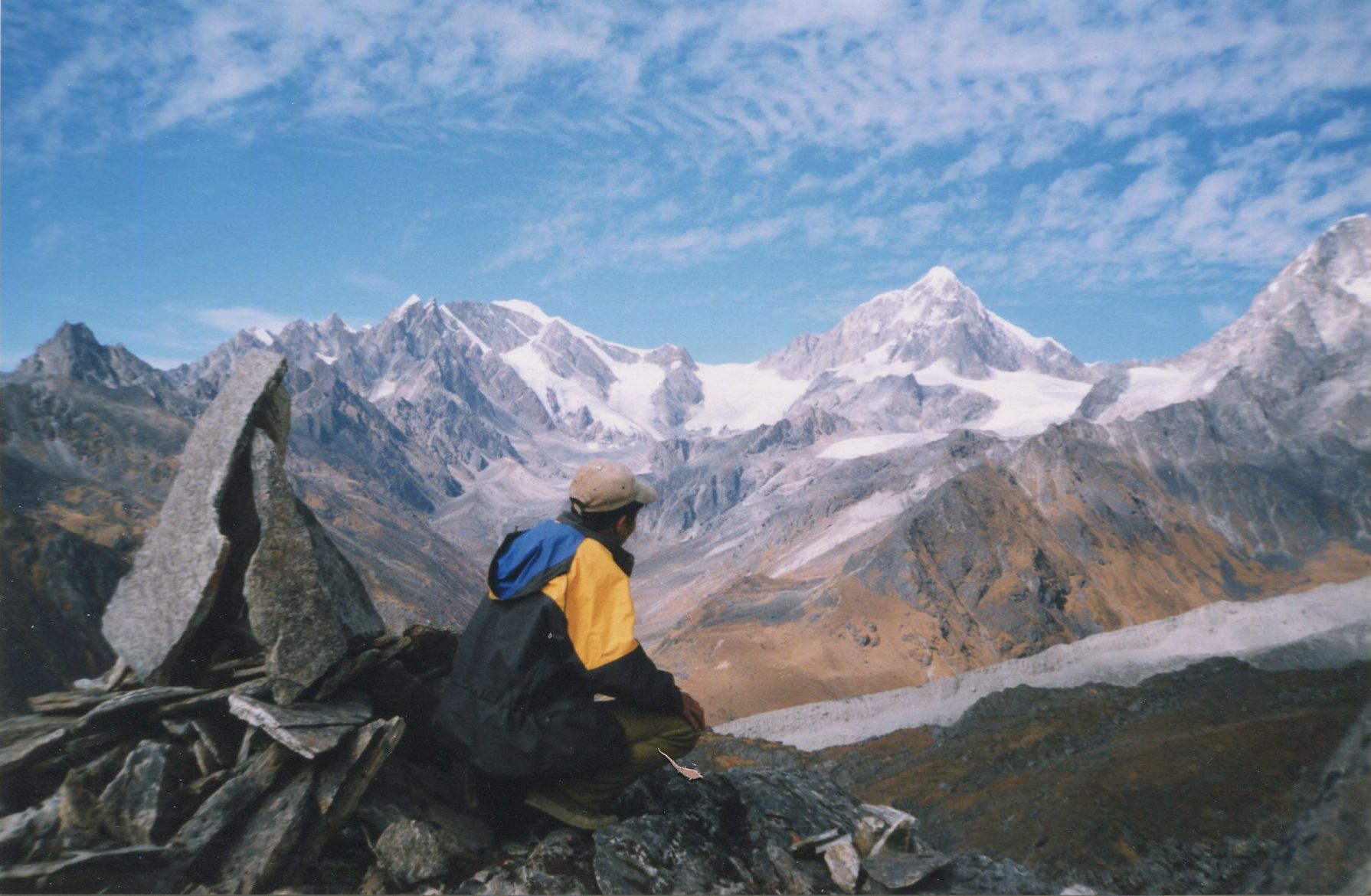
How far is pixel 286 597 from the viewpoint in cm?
656

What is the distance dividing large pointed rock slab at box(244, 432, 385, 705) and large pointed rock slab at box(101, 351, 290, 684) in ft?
1.05

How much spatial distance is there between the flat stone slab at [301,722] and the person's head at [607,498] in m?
2.59

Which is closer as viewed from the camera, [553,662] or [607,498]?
[553,662]

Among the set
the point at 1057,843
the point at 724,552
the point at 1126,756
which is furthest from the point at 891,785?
the point at 724,552

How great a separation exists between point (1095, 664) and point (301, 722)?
5811 centimetres

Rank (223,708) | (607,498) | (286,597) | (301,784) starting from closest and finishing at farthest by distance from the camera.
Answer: (607,498) < (301,784) < (223,708) < (286,597)

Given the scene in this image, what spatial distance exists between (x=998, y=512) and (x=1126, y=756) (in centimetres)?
6649

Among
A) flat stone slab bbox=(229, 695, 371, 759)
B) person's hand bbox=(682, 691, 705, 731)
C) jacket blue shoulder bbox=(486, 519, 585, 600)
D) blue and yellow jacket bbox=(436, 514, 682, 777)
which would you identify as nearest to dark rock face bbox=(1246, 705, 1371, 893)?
person's hand bbox=(682, 691, 705, 731)

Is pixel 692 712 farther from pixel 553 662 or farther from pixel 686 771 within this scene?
pixel 553 662

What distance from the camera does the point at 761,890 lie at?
5.92m

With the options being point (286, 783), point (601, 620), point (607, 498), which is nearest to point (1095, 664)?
point (607, 498)

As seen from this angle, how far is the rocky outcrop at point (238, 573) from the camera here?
6508 millimetres

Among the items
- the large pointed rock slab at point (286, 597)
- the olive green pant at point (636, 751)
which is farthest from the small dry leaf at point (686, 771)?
the large pointed rock slab at point (286, 597)

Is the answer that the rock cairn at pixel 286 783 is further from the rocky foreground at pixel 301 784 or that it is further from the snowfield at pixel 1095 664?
the snowfield at pixel 1095 664
